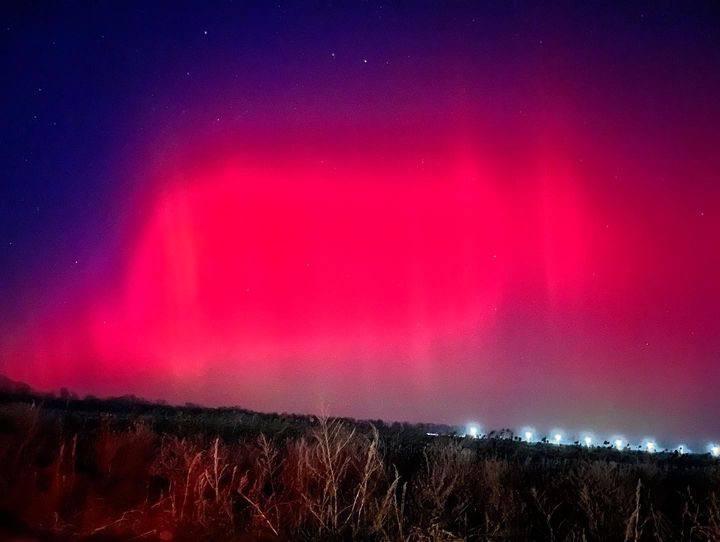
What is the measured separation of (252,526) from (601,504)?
214 inches

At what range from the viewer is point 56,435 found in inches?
555

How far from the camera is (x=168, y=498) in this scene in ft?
29.2

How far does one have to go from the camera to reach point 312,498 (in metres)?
9.05

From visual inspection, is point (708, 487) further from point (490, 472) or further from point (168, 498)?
point (168, 498)

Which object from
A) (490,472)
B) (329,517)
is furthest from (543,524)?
(329,517)

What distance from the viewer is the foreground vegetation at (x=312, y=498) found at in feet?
24.3

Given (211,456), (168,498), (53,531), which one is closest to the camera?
(53,531)

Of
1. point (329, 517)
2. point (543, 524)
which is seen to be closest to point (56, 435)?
point (329, 517)

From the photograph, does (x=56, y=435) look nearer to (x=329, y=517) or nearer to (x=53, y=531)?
(x=53, y=531)

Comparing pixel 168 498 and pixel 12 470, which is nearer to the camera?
pixel 168 498

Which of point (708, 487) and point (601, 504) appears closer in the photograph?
point (601, 504)

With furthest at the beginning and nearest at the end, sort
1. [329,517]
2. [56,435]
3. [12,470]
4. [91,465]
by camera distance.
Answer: [56,435] → [91,465] → [12,470] → [329,517]

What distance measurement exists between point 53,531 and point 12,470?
3.15 metres

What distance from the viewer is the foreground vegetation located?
742 centimetres
